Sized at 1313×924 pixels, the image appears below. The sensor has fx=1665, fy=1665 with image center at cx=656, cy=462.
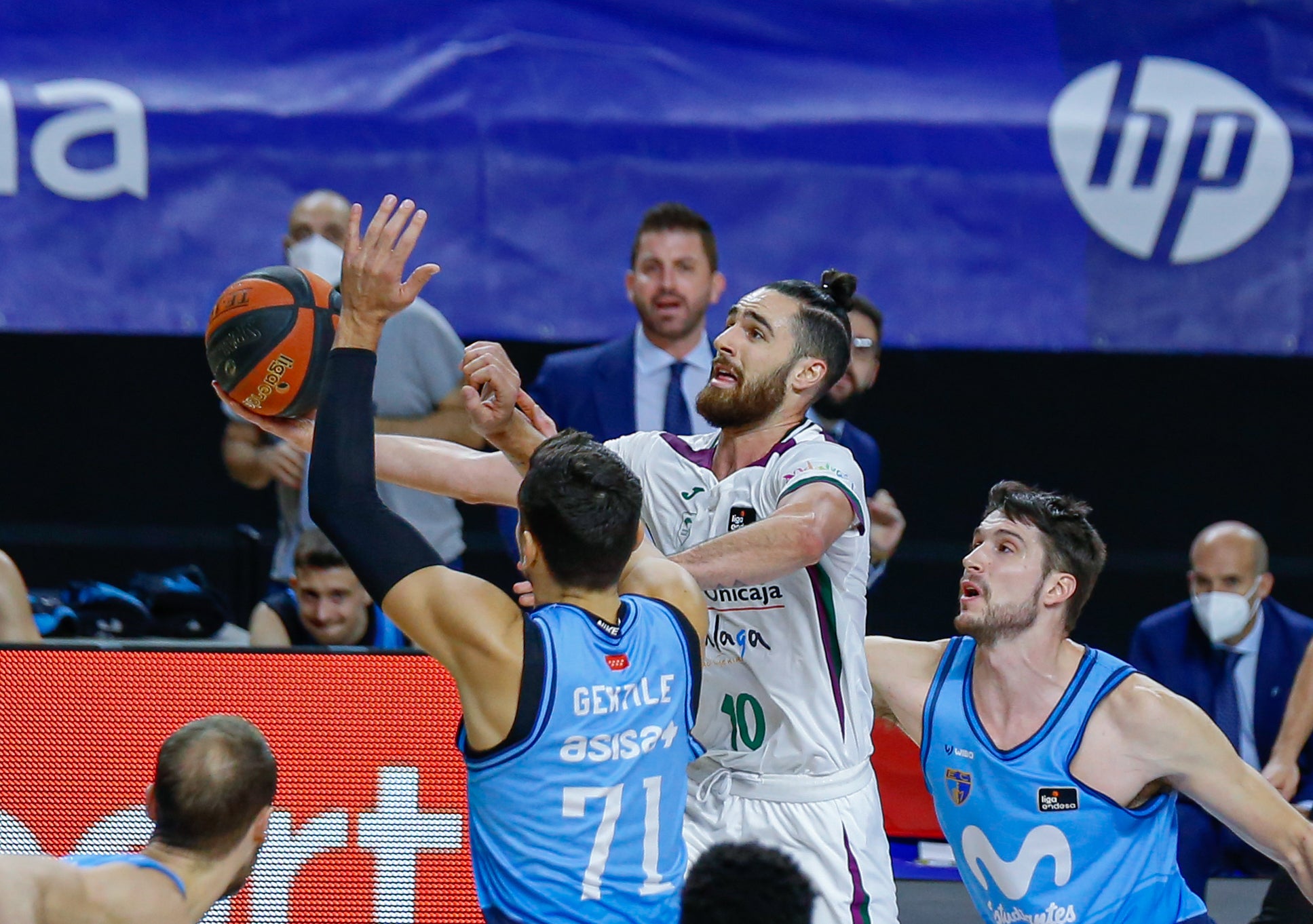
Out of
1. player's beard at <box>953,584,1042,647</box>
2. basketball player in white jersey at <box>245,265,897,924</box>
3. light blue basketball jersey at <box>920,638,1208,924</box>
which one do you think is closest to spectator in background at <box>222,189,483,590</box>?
basketball player in white jersey at <box>245,265,897,924</box>

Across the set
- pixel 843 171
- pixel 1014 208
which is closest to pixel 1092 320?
pixel 1014 208

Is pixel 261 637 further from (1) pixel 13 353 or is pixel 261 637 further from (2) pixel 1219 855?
(1) pixel 13 353

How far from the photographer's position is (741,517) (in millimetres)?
4258

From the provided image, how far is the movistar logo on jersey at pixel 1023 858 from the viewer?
165 inches

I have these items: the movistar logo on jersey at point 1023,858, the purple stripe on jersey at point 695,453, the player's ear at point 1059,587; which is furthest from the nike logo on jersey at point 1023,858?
the purple stripe on jersey at point 695,453

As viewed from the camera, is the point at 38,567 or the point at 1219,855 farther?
the point at 38,567

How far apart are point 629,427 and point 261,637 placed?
154cm

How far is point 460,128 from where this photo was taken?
21.6 feet

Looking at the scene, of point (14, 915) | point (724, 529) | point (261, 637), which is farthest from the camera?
point (261, 637)

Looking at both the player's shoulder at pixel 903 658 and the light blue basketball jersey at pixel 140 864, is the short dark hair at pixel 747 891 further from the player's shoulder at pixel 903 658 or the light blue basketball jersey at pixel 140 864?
the player's shoulder at pixel 903 658

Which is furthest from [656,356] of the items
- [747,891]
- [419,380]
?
[747,891]

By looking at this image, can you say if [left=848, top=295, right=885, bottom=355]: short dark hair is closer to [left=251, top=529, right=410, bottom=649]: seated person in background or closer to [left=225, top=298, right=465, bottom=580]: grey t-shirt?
[left=225, top=298, right=465, bottom=580]: grey t-shirt

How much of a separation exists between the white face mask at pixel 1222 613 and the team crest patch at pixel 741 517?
116 inches

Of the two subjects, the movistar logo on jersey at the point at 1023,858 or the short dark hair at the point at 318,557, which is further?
the short dark hair at the point at 318,557
